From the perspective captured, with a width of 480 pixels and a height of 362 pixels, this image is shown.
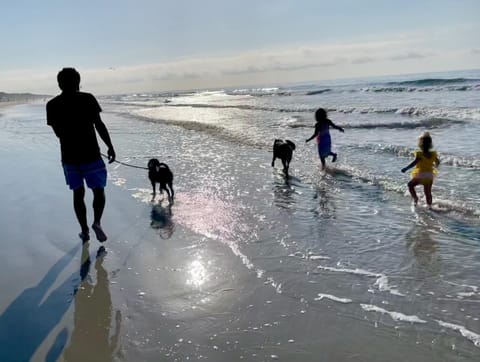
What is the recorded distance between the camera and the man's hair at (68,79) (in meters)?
4.83

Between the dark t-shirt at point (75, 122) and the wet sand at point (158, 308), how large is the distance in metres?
1.14

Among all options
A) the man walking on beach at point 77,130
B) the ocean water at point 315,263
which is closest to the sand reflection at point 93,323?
the ocean water at point 315,263

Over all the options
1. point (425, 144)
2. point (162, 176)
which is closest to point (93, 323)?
point (162, 176)

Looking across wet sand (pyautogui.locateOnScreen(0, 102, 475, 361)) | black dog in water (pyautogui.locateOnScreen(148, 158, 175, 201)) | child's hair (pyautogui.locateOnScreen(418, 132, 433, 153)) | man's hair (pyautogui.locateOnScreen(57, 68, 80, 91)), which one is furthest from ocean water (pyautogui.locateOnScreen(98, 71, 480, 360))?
man's hair (pyautogui.locateOnScreen(57, 68, 80, 91))

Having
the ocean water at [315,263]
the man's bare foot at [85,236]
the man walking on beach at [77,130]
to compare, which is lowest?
the ocean water at [315,263]

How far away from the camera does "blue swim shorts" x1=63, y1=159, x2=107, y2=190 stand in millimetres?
5121

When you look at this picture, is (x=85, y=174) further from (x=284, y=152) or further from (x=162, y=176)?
(x=284, y=152)

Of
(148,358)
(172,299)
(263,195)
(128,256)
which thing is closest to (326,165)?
(263,195)

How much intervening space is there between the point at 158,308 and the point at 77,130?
2.34 meters

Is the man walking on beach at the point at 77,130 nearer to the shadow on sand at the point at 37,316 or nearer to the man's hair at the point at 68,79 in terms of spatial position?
the man's hair at the point at 68,79

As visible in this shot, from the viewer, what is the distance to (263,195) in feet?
25.8

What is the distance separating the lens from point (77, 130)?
5004 millimetres

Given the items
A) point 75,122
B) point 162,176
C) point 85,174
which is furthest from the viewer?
point 162,176

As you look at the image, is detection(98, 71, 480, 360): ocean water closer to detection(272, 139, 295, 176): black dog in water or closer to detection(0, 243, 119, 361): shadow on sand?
detection(272, 139, 295, 176): black dog in water
